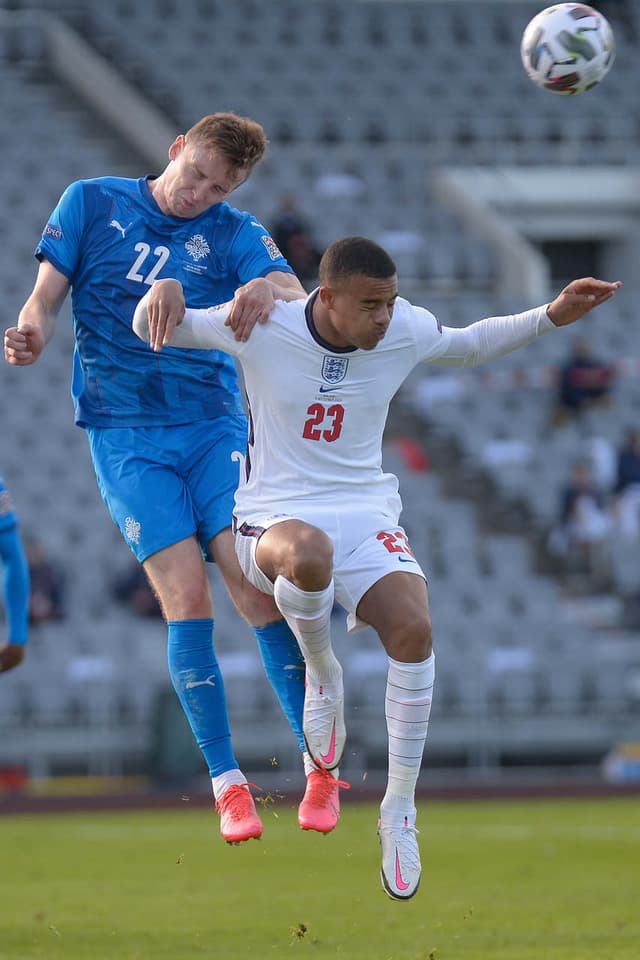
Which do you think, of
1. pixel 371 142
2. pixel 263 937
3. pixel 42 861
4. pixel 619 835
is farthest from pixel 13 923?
pixel 371 142

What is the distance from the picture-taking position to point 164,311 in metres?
6.63

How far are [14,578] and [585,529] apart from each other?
11.2 metres

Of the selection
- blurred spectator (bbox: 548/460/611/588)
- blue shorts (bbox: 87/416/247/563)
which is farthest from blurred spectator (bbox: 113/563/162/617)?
blue shorts (bbox: 87/416/247/563)

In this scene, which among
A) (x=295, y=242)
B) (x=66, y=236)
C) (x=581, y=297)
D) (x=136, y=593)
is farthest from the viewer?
(x=295, y=242)

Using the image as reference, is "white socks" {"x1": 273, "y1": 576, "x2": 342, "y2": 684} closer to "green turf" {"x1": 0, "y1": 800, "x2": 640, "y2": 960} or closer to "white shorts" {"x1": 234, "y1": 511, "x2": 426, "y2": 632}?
"white shorts" {"x1": 234, "y1": 511, "x2": 426, "y2": 632}

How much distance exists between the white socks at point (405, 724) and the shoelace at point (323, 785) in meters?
0.20

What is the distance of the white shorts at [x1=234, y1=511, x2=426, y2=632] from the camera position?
269 inches

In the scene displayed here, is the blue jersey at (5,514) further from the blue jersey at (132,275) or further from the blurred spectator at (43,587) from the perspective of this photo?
the blurred spectator at (43,587)

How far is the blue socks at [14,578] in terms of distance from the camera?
874 centimetres

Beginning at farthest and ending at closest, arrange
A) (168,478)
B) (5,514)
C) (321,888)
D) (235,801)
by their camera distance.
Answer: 1. (321,888)
2. (5,514)
3. (168,478)
4. (235,801)

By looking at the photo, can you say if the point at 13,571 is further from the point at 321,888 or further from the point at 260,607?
the point at 321,888

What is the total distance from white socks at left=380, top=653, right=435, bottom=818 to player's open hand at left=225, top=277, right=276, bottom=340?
1.40m

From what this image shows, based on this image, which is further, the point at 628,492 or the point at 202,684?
the point at 628,492

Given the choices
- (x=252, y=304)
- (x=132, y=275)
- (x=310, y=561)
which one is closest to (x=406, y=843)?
(x=310, y=561)
